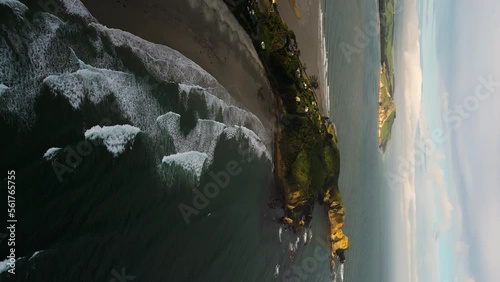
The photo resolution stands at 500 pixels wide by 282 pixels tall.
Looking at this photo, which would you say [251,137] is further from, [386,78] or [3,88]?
[386,78]

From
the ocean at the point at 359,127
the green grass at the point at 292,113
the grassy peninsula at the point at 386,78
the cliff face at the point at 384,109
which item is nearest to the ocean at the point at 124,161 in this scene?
the green grass at the point at 292,113

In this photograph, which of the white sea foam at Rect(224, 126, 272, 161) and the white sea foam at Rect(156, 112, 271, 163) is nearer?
the white sea foam at Rect(156, 112, 271, 163)

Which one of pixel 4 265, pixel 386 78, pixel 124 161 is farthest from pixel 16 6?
pixel 386 78

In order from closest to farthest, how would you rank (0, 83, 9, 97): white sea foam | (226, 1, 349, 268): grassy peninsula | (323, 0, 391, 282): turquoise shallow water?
(0, 83, 9, 97): white sea foam, (226, 1, 349, 268): grassy peninsula, (323, 0, 391, 282): turquoise shallow water

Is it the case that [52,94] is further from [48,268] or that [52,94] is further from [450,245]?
[450,245]

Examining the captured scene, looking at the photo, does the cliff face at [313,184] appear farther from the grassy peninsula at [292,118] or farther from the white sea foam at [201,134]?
the white sea foam at [201,134]

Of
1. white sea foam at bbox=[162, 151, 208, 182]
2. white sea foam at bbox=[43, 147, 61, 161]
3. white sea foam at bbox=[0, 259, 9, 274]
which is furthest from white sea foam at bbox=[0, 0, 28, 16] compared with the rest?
white sea foam at bbox=[162, 151, 208, 182]

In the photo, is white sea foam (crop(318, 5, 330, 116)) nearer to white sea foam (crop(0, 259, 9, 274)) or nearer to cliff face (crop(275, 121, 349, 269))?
cliff face (crop(275, 121, 349, 269))
